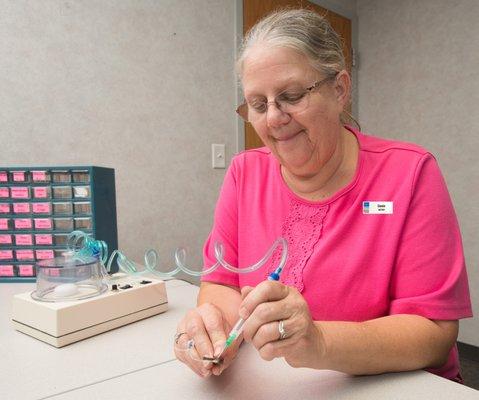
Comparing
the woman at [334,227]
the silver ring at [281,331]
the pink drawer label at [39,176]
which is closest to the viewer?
the silver ring at [281,331]

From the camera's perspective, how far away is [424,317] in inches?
28.9

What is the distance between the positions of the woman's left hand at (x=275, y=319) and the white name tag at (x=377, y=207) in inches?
15.0

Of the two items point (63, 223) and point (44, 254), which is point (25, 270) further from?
point (63, 223)

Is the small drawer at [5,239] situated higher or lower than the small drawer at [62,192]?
lower

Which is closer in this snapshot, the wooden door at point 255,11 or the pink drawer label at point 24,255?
the pink drawer label at point 24,255

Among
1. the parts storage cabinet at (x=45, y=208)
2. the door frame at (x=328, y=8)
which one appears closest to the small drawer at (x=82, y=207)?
the parts storage cabinet at (x=45, y=208)

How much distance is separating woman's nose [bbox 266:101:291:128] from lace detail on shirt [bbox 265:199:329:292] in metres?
0.21

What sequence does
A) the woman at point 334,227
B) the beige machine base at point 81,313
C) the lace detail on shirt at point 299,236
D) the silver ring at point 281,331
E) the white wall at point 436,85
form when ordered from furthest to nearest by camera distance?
the white wall at point 436,85
the lace detail on shirt at point 299,236
the beige machine base at point 81,313
the woman at point 334,227
the silver ring at point 281,331

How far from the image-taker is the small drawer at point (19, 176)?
124 cm

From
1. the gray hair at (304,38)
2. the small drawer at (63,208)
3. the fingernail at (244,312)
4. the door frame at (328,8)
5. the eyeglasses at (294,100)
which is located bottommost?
the fingernail at (244,312)

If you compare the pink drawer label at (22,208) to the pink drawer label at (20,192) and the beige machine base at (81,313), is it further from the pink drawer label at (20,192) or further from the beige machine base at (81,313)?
the beige machine base at (81,313)

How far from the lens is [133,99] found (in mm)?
1801

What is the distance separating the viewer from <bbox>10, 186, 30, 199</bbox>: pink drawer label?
124 cm

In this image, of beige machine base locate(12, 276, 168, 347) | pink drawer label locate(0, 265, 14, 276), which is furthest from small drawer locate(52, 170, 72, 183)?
beige machine base locate(12, 276, 168, 347)
